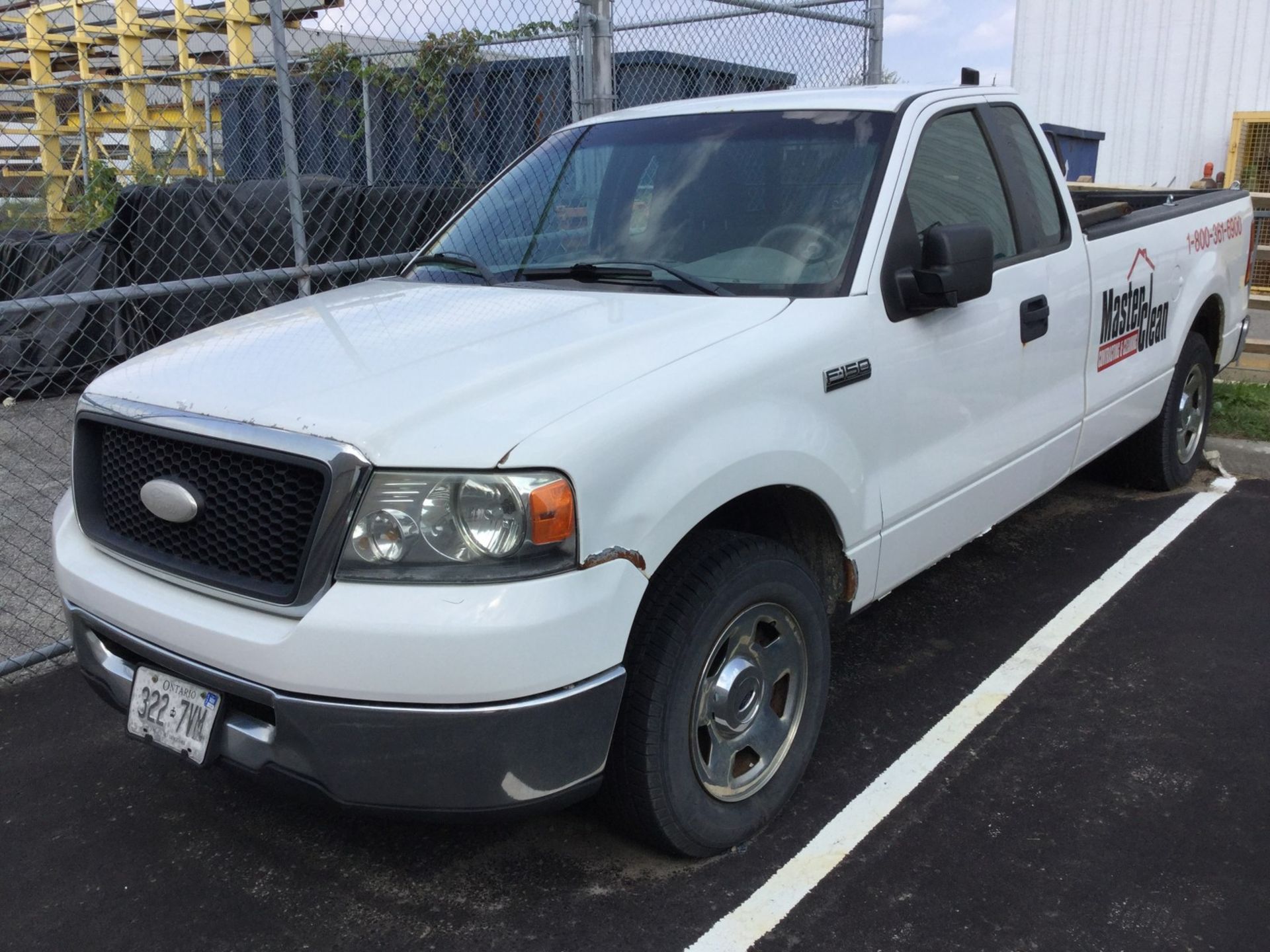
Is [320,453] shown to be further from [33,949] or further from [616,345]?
[33,949]

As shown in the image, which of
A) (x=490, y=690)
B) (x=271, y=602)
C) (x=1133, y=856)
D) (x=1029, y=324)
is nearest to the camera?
(x=490, y=690)

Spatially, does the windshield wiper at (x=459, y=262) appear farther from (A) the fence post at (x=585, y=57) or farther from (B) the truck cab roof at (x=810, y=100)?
(A) the fence post at (x=585, y=57)

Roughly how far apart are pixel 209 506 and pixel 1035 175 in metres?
3.28

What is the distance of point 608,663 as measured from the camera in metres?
2.48

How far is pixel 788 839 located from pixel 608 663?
0.97 metres

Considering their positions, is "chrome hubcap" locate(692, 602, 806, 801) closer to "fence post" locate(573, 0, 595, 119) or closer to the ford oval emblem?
the ford oval emblem

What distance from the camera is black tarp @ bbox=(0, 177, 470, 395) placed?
27.0 ft

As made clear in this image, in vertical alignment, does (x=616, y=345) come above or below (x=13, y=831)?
above

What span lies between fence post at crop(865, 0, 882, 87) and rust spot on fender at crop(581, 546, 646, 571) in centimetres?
651

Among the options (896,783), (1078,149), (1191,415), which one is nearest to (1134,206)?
(1191,415)

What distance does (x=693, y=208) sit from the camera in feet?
11.9

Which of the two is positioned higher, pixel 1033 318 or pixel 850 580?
pixel 1033 318

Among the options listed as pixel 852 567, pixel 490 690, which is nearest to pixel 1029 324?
pixel 852 567

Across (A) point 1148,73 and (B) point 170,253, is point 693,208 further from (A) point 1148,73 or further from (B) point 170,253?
(A) point 1148,73
